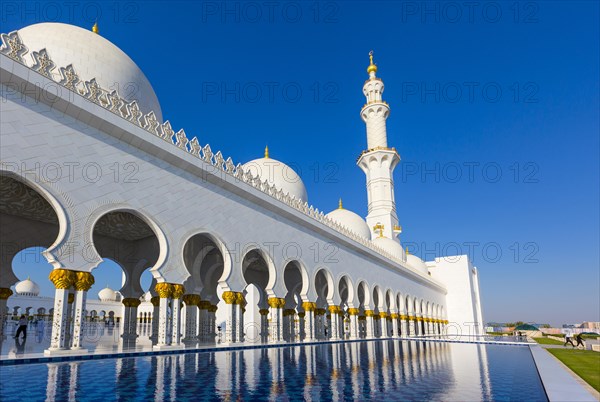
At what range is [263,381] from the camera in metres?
5.77

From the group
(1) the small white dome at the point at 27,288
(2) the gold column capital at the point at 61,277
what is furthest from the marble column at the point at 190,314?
(1) the small white dome at the point at 27,288

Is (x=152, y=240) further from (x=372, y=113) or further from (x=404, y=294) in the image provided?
(x=372, y=113)

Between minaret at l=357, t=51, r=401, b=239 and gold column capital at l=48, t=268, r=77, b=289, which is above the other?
minaret at l=357, t=51, r=401, b=239

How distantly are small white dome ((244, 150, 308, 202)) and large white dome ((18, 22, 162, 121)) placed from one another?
809 cm

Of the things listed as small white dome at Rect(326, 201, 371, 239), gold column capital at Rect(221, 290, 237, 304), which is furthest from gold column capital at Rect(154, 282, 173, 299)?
small white dome at Rect(326, 201, 371, 239)

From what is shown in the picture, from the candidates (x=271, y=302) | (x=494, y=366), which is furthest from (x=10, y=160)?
(x=494, y=366)

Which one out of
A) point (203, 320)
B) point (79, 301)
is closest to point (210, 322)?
point (203, 320)

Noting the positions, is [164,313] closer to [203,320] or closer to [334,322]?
[203,320]

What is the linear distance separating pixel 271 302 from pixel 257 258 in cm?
438

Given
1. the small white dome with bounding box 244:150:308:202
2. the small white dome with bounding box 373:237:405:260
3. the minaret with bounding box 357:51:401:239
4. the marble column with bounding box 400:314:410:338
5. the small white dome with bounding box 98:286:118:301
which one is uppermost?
the minaret with bounding box 357:51:401:239

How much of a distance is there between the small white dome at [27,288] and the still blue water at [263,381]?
33.1m

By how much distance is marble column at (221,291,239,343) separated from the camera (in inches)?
470

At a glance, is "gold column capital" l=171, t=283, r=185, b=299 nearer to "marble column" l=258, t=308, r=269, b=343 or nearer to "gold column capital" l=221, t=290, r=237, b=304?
"gold column capital" l=221, t=290, r=237, b=304

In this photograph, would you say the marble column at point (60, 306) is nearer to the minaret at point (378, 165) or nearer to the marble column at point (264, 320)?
the marble column at point (264, 320)
